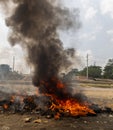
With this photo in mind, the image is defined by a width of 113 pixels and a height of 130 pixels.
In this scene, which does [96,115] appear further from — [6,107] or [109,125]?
[6,107]

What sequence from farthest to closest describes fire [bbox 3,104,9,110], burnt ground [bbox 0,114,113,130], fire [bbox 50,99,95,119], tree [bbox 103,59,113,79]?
tree [bbox 103,59,113,79]
fire [bbox 3,104,9,110]
fire [bbox 50,99,95,119]
burnt ground [bbox 0,114,113,130]

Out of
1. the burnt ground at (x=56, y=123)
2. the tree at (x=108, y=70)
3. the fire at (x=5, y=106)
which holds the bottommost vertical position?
the burnt ground at (x=56, y=123)

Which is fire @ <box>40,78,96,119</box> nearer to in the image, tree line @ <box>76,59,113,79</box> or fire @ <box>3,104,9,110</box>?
fire @ <box>3,104,9,110</box>

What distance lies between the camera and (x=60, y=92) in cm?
1725

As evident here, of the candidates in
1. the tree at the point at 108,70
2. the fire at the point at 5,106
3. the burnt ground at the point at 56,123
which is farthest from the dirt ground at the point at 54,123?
the tree at the point at 108,70

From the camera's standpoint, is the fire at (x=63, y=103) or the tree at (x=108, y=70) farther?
the tree at (x=108, y=70)

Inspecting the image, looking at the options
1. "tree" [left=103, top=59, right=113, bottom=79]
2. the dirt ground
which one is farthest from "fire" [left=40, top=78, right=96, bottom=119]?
"tree" [left=103, top=59, right=113, bottom=79]

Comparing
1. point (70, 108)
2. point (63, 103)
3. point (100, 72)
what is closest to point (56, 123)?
point (70, 108)

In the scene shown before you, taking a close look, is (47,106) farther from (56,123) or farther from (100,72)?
(100,72)

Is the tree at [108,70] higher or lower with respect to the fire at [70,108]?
higher

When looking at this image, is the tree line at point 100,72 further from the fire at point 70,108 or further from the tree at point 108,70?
the fire at point 70,108

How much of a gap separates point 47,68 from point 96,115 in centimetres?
460

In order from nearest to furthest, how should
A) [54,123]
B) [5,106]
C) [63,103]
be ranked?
[54,123], [63,103], [5,106]

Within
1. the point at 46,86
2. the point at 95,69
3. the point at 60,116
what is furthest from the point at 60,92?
the point at 95,69
